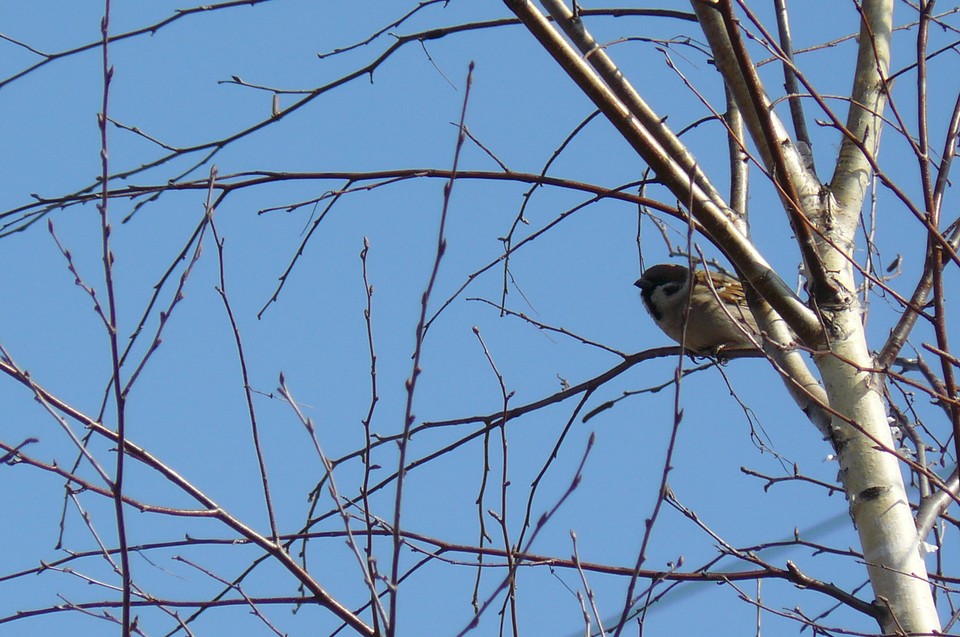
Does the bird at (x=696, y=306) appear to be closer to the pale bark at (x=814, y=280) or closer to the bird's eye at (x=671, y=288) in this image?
the bird's eye at (x=671, y=288)

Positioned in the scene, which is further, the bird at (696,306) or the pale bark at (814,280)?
the bird at (696,306)

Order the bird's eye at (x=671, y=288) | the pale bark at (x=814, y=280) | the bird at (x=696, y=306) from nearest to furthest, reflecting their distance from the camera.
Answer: the pale bark at (x=814, y=280)
the bird at (x=696, y=306)
the bird's eye at (x=671, y=288)

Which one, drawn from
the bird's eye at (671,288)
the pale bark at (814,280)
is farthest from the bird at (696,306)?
the pale bark at (814,280)

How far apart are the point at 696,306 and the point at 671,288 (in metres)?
0.77

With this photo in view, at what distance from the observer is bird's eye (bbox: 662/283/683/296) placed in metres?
6.27

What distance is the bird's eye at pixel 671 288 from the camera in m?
6.27

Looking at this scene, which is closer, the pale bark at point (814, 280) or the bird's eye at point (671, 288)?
the pale bark at point (814, 280)

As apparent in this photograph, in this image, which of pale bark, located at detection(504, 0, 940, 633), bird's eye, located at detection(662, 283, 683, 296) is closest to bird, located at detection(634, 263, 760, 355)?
bird's eye, located at detection(662, 283, 683, 296)

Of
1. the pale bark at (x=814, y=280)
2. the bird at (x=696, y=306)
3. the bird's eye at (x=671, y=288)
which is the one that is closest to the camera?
the pale bark at (x=814, y=280)

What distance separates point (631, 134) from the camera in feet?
10.4

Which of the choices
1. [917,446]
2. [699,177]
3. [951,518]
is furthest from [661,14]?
[951,518]

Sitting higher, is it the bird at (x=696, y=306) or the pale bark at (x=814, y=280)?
the bird at (x=696, y=306)

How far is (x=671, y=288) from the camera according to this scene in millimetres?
6328

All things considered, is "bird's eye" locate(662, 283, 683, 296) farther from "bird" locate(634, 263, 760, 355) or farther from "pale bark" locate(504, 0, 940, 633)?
"pale bark" locate(504, 0, 940, 633)
